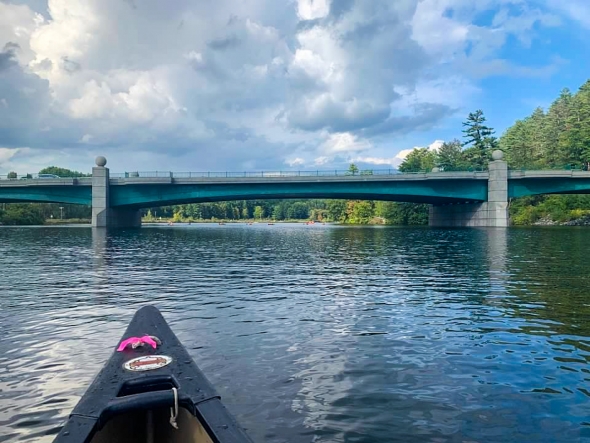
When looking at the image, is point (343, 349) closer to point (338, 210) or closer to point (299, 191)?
point (299, 191)

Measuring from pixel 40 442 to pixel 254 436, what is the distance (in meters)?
3.13

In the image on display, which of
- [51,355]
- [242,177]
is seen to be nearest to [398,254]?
[51,355]

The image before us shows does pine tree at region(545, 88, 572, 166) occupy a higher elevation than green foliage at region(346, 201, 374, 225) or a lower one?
higher

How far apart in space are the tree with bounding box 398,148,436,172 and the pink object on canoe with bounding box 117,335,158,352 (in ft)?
457

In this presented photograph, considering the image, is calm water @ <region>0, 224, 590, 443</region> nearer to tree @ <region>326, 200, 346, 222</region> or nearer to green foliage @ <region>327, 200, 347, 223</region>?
green foliage @ <region>327, 200, 347, 223</region>

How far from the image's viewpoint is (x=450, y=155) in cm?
14900

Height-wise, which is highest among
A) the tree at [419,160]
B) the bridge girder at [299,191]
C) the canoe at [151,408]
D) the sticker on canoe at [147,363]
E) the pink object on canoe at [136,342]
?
the tree at [419,160]

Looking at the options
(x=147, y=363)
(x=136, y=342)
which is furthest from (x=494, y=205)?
(x=147, y=363)

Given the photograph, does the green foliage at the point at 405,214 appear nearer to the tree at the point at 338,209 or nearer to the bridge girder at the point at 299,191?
the tree at the point at 338,209

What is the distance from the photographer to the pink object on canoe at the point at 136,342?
7.91 meters

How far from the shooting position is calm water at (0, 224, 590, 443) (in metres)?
7.71

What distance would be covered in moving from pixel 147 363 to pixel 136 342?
1.09 m

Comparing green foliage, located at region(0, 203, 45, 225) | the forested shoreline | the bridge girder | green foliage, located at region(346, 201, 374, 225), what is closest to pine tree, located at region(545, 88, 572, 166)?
the forested shoreline

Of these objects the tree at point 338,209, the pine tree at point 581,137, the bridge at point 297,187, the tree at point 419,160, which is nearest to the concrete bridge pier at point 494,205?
the bridge at point 297,187
